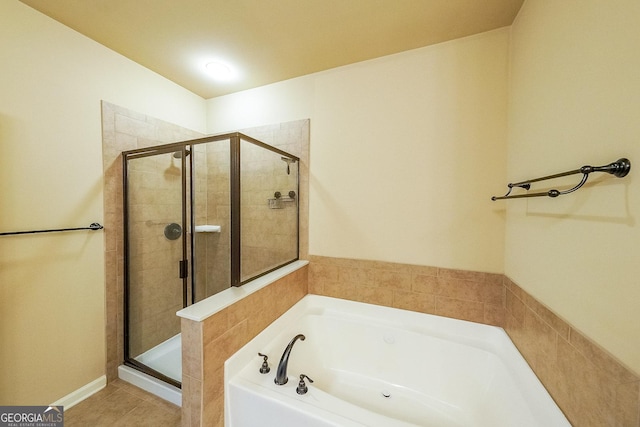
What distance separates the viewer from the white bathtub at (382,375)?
1.00 m

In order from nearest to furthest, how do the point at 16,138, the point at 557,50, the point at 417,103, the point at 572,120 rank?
the point at 572,120 → the point at 557,50 → the point at 16,138 → the point at 417,103

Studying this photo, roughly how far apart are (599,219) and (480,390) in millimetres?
1153

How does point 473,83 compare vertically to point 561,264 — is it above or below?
above

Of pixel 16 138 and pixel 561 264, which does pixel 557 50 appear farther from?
pixel 16 138

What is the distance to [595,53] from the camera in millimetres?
769

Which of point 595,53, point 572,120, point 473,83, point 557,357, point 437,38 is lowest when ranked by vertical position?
point 557,357

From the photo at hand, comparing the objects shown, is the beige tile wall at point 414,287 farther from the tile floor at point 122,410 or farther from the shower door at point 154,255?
the tile floor at point 122,410

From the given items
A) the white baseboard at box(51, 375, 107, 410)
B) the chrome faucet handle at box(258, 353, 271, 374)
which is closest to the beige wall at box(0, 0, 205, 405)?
the white baseboard at box(51, 375, 107, 410)

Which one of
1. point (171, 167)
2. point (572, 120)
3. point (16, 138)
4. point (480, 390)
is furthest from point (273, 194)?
point (480, 390)

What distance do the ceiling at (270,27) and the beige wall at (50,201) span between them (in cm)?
21

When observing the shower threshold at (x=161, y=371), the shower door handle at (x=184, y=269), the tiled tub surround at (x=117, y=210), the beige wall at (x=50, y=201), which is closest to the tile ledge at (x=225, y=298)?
the tiled tub surround at (x=117, y=210)

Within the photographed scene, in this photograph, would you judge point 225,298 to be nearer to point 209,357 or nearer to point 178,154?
point 209,357

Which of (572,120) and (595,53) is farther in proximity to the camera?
(572,120)

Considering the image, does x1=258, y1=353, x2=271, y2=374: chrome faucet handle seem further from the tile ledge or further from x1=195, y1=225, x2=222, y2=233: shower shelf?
x1=195, y1=225, x2=222, y2=233: shower shelf
